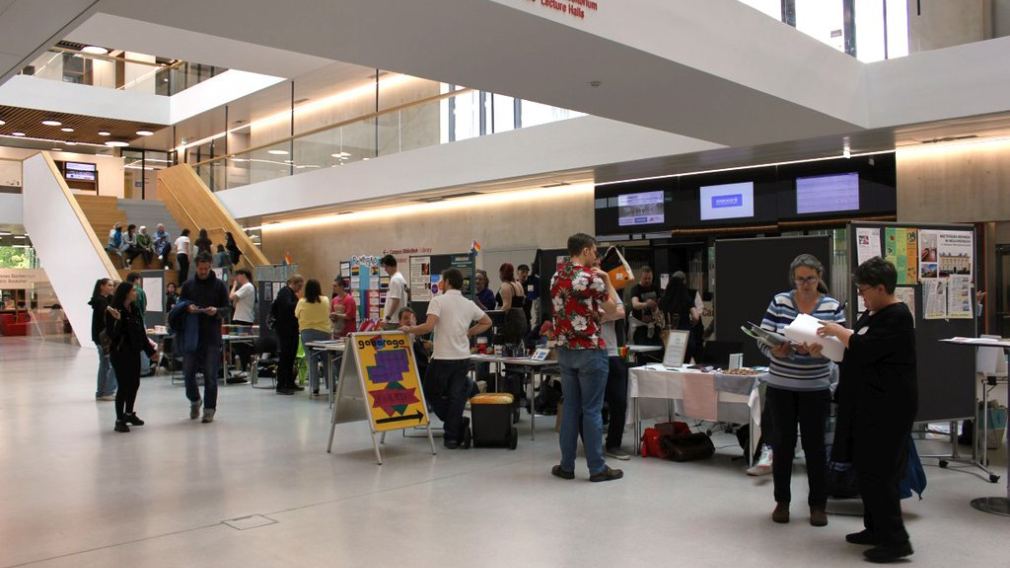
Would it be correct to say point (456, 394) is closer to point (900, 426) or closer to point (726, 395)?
point (726, 395)

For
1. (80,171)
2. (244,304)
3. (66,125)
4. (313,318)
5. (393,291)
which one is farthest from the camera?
(80,171)

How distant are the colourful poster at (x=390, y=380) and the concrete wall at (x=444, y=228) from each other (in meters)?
7.36

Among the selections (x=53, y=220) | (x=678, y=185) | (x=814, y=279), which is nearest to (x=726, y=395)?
(x=814, y=279)

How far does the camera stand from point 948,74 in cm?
914

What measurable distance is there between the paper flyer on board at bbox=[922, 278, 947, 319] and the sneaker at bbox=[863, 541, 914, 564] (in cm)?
300

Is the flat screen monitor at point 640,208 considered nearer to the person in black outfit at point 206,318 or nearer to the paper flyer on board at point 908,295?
the paper flyer on board at point 908,295

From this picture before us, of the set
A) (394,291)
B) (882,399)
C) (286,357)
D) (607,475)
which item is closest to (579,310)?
(607,475)

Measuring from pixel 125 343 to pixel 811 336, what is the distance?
6.89 metres

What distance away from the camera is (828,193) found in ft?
37.2

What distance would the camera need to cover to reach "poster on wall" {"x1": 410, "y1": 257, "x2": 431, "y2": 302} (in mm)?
13883

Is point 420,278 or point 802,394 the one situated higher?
point 420,278

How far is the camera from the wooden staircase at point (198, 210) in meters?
19.4

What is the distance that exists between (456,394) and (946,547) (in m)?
4.24

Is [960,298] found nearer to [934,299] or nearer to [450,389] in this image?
[934,299]
